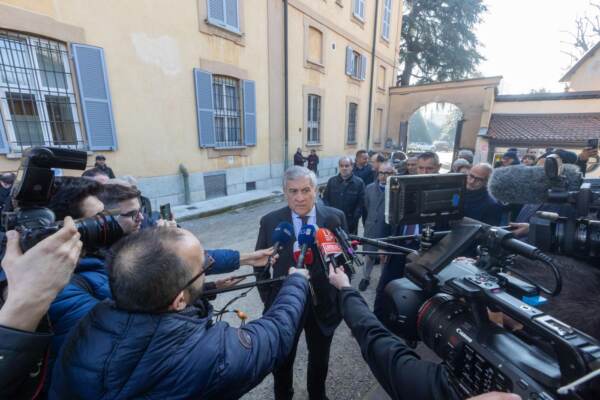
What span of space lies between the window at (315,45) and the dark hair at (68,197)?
10688 mm

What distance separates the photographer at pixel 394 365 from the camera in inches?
35.1

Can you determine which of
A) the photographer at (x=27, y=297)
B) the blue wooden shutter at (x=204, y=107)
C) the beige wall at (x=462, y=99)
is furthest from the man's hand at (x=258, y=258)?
the beige wall at (x=462, y=99)

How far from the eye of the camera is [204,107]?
7.40 meters

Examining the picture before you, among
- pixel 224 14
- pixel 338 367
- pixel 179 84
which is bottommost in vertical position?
pixel 338 367

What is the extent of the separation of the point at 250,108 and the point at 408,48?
17.3 meters

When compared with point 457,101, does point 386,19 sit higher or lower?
higher

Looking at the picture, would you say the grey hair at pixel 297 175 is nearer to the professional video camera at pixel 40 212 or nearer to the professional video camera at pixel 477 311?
the professional video camera at pixel 477 311

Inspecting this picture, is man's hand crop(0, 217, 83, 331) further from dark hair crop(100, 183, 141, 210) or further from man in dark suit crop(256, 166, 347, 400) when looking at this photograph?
man in dark suit crop(256, 166, 347, 400)

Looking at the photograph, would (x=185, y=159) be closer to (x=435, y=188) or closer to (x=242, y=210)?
(x=242, y=210)

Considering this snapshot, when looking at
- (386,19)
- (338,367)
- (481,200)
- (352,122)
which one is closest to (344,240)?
(338,367)

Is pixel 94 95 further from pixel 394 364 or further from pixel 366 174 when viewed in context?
pixel 394 364

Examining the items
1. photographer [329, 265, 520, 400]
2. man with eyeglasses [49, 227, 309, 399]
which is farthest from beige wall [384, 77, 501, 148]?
man with eyeglasses [49, 227, 309, 399]

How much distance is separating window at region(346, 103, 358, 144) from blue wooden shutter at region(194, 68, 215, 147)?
8108 mm

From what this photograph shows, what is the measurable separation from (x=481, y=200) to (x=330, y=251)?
91.6 inches
